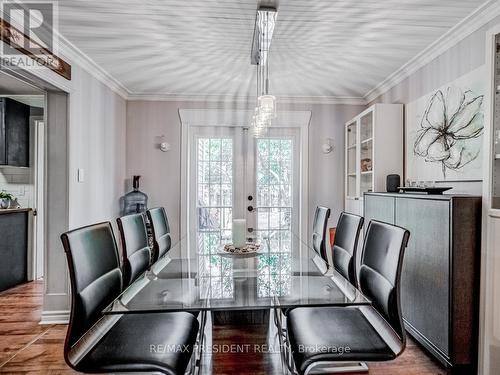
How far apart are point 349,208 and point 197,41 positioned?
2.66 metres

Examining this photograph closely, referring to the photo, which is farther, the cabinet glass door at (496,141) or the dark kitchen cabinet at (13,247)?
the dark kitchen cabinet at (13,247)

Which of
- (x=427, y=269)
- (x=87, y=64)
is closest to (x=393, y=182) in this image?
(x=427, y=269)

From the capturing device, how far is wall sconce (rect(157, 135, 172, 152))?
397 centimetres

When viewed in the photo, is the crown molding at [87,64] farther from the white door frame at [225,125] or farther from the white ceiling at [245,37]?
the white door frame at [225,125]

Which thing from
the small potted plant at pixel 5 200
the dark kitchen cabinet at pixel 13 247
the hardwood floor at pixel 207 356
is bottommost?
the hardwood floor at pixel 207 356

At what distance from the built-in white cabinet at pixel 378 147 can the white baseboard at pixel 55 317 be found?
3.11 meters

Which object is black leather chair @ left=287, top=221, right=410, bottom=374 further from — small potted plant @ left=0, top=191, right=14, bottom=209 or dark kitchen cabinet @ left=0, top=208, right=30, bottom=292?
small potted plant @ left=0, top=191, right=14, bottom=209

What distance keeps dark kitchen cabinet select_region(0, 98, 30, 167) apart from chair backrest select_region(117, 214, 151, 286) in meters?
2.42

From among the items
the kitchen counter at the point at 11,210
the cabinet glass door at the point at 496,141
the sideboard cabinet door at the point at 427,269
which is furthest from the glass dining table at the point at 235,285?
the kitchen counter at the point at 11,210

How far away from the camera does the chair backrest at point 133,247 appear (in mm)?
1883

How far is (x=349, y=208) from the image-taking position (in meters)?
3.92

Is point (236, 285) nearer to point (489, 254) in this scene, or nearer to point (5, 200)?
point (489, 254)

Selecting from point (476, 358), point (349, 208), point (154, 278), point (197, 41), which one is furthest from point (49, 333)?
point (349, 208)

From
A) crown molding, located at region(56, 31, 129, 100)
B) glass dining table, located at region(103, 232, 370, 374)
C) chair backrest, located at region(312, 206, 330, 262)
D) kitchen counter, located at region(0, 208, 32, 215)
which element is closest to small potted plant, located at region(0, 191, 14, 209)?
kitchen counter, located at region(0, 208, 32, 215)
